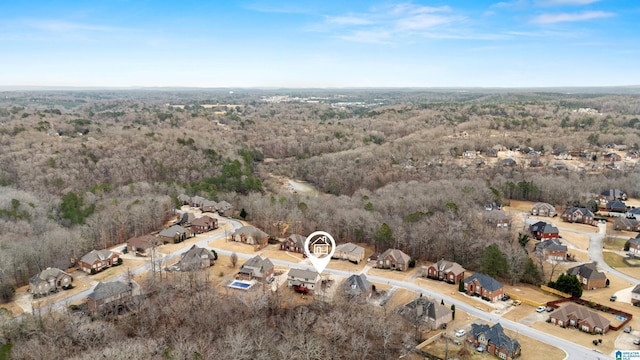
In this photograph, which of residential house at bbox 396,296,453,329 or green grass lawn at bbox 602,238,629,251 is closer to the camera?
residential house at bbox 396,296,453,329

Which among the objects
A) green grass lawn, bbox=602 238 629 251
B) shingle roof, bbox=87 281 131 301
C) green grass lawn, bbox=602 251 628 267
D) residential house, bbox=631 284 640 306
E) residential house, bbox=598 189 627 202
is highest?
residential house, bbox=598 189 627 202

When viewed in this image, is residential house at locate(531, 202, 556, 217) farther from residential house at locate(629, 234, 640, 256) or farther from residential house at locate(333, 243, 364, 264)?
residential house at locate(333, 243, 364, 264)

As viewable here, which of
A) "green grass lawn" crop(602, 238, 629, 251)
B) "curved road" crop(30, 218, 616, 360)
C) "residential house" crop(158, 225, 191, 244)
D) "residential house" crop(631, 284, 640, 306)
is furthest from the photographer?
"residential house" crop(158, 225, 191, 244)

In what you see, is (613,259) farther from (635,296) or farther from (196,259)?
(196,259)

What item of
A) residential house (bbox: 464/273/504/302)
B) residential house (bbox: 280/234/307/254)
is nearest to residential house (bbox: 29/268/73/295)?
residential house (bbox: 280/234/307/254)

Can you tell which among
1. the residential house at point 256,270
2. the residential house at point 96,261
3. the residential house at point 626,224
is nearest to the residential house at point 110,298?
the residential house at point 96,261
